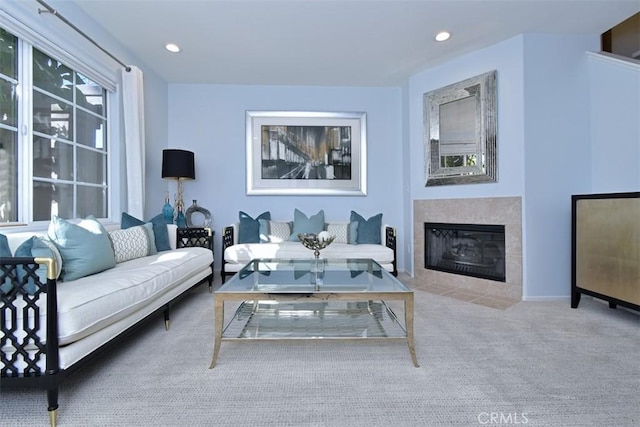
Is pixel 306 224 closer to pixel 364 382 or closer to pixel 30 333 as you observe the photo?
pixel 364 382

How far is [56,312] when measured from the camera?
4.06 feet

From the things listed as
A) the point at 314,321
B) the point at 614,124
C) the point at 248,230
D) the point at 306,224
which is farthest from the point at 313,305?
the point at 614,124

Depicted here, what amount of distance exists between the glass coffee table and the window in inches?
65.4

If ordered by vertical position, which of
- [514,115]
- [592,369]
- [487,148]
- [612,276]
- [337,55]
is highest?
[337,55]

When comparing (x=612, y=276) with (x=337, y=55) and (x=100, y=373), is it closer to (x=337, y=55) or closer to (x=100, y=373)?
(x=337, y=55)

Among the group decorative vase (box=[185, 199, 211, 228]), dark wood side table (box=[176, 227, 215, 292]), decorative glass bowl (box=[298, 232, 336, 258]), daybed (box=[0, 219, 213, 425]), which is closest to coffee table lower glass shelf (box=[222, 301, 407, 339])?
decorative glass bowl (box=[298, 232, 336, 258])

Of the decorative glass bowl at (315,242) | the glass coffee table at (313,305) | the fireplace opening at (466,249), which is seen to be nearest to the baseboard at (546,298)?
the fireplace opening at (466,249)

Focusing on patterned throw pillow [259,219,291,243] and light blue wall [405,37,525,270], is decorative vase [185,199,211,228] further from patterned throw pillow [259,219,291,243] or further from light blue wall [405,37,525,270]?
light blue wall [405,37,525,270]

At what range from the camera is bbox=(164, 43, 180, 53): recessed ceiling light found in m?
3.05

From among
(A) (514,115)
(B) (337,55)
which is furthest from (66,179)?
(A) (514,115)

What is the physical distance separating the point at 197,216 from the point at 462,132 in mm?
3592

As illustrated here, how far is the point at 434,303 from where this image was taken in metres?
2.78

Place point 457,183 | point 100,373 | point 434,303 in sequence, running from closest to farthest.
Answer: point 100,373
point 434,303
point 457,183

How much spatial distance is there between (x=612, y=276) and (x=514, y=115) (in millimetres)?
1669
